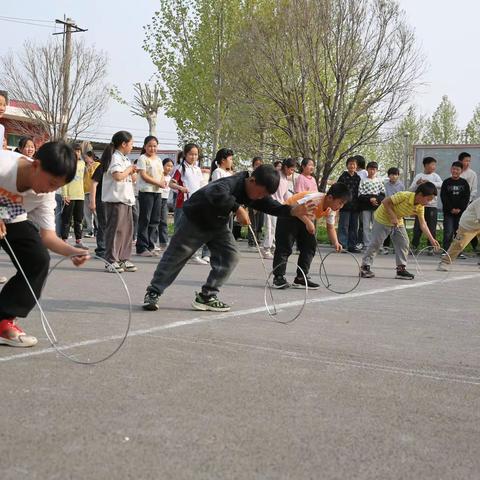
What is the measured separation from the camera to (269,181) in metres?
6.38

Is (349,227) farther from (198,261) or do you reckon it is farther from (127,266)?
(127,266)

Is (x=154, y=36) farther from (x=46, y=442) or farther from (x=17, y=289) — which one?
(x=46, y=442)

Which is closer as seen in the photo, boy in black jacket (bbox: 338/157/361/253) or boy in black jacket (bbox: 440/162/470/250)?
boy in black jacket (bbox: 440/162/470/250)

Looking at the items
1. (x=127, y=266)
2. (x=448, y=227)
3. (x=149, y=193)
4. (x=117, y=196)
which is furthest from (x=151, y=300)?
(x=448, y=227)

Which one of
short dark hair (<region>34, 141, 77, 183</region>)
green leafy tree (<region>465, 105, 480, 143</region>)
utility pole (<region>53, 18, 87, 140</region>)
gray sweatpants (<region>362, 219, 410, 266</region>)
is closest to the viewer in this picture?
short dark hair (<region>34, 141, 77, 183</region>)

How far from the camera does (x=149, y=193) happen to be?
12.0 meters

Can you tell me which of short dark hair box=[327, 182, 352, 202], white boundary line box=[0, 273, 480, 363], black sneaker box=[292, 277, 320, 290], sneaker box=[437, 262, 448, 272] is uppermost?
short dark hair box=[327, 182, 352, 202]

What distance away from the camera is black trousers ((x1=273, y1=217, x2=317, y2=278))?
355 inches

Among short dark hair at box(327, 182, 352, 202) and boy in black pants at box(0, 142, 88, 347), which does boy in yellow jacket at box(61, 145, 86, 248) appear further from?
boy in black pants at box(0, 142, 88, 347)

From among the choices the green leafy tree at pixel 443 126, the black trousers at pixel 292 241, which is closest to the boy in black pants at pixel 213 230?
the black trousers at pixel 292 241

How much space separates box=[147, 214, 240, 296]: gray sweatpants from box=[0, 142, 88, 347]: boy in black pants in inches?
71.2

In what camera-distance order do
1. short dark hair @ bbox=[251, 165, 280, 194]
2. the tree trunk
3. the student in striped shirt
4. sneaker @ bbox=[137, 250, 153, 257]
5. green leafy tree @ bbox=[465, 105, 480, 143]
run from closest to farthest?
short dark hair @ bbox=[251, 165, 280, 194] < the student in striped shirt < sneaker @ bbox=[137, 250, 153, 257] < the tree trunk < green leafy tree @ bbox=[465, 105, 480, 143]

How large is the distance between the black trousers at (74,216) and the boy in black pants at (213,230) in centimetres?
685

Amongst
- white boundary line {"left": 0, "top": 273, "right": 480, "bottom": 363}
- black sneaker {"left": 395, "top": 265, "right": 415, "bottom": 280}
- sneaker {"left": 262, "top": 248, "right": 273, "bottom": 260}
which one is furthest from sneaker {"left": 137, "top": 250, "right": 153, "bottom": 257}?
white boundary line {"left": 0, "top": 273, "right": 480, "bottom": 363}
